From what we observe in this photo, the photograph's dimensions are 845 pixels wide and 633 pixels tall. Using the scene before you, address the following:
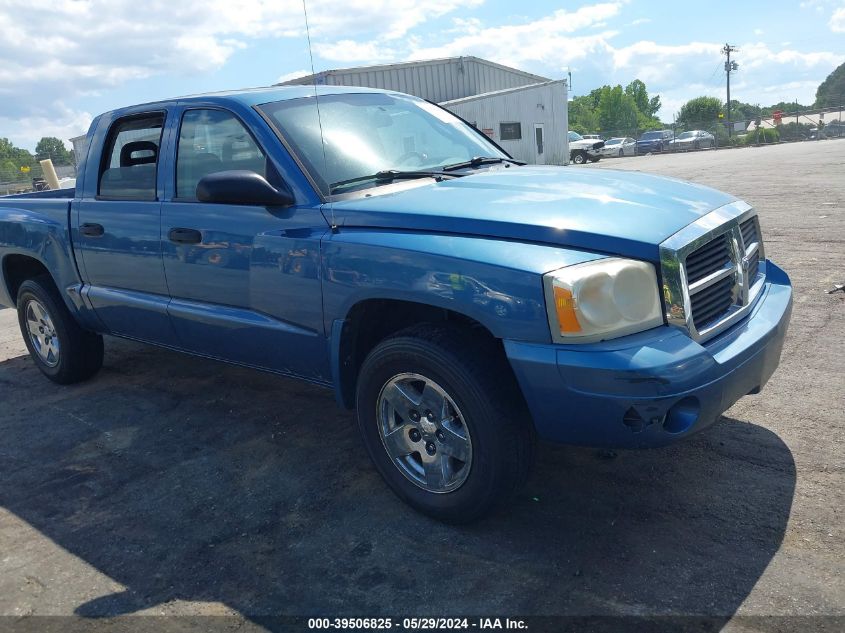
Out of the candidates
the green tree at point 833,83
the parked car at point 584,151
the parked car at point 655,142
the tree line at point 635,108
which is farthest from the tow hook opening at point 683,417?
the green tree at point 833,83

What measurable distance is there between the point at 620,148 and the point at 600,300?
45.7 metres

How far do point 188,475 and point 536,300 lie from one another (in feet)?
Result: 7.29

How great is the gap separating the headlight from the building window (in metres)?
28.5

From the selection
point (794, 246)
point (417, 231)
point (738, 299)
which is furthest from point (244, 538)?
point (794, 246)

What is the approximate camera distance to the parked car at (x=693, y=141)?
45.7 metres

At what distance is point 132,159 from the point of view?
452cm

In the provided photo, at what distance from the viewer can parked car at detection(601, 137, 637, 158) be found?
148 ft

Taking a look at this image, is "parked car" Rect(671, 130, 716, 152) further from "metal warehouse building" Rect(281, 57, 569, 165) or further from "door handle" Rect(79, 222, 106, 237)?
"door handle" Rect(79, 222, 106, 237)

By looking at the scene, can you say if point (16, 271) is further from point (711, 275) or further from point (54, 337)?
point (711, 275)

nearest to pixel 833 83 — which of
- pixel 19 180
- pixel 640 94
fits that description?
pixel 640 94

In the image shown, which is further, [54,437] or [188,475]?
[54,437]

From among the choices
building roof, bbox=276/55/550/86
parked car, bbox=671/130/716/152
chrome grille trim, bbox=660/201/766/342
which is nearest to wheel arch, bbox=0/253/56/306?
chrome grille trim, bbox=660/201/766/342

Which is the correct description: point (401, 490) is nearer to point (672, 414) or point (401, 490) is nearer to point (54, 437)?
point (672, 414)

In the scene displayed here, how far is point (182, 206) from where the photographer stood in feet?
13.0
